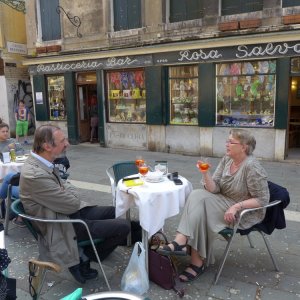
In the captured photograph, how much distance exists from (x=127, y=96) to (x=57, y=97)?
3.06 meters

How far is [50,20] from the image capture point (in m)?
11.6

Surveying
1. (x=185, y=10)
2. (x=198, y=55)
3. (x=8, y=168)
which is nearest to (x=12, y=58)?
(x=185, y=10)

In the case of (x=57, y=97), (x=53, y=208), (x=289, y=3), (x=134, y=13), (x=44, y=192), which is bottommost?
(x=53, y=208)

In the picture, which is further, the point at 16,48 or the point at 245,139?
the point at 16,48

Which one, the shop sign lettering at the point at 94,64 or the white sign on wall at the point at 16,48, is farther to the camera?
the white sign on wall at the point at 16,48

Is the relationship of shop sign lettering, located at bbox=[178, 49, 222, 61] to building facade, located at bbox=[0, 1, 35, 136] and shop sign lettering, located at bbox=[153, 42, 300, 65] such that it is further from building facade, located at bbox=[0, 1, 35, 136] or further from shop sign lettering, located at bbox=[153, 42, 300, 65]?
building facade, located at bbox=[0, 1, 35, 136]

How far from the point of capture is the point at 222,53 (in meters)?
8.42

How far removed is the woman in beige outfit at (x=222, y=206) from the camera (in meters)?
3.05

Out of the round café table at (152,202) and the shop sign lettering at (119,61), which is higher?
the shop sign lettering at (119,61)

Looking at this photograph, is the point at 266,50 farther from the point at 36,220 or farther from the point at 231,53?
the point at 36,220

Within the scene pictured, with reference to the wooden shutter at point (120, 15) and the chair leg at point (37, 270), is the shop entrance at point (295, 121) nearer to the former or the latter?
the wooden shutter at point (120, 15)

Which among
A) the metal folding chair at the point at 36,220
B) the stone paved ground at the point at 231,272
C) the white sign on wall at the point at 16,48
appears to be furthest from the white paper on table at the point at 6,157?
the white sign on wall at the point at 16,48

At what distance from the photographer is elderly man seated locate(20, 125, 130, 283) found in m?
2.73

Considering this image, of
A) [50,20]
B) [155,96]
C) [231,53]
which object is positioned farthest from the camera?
[50,20]
